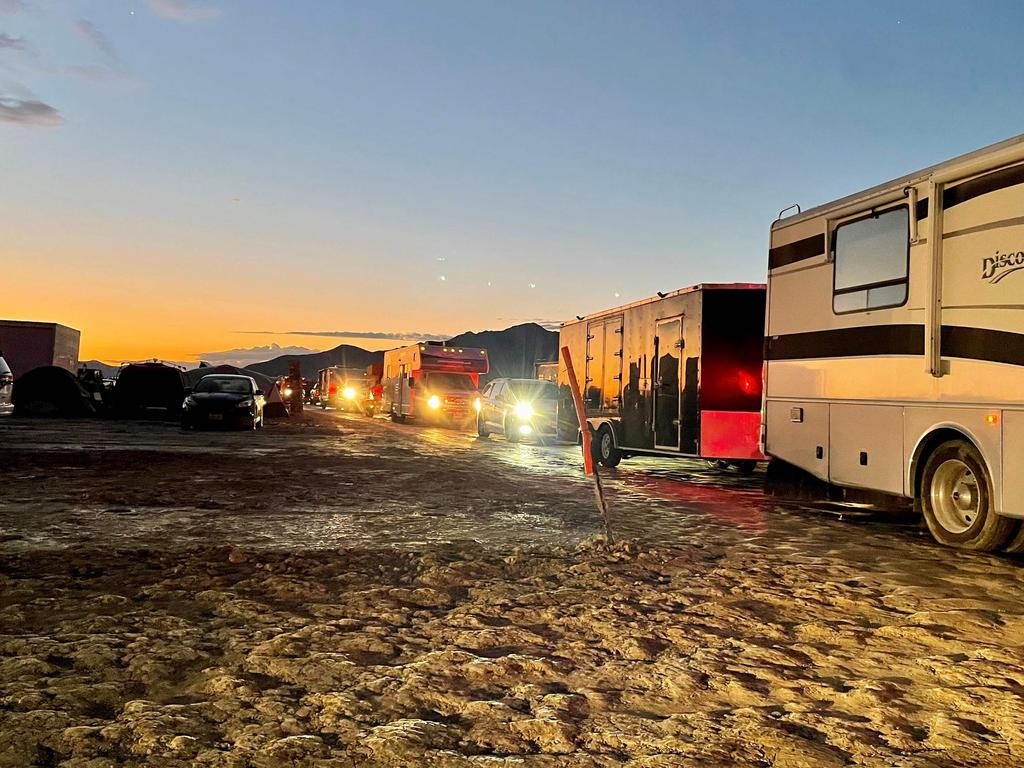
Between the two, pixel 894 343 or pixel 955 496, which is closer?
pixel 955 496

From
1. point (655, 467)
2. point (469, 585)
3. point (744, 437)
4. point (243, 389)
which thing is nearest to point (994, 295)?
point (469, 585)

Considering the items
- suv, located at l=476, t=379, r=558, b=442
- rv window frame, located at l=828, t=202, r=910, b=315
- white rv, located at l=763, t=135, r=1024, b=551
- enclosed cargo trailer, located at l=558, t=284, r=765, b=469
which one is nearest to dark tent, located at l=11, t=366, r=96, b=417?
suv, located at l=476, t=379, r=558, b=442

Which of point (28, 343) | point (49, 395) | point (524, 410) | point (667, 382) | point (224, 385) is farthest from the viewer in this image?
point (28, 343)

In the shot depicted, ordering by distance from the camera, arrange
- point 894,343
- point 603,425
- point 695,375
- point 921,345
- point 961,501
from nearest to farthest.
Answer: point 961,501, point 921,345, point 894,343, point 695,375, point 603,425

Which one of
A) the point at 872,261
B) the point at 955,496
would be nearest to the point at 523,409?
the point at 872,261

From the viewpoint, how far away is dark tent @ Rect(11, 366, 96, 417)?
103ft

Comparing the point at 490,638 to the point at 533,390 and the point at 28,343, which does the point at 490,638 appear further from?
the point at 28,343

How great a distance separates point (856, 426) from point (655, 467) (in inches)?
318

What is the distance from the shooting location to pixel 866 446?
30.1 ft

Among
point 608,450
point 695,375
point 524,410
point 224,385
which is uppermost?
point 695,375

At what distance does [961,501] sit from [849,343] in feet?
6.96

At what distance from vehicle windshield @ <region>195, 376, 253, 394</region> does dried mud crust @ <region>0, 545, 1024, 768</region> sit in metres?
19.3

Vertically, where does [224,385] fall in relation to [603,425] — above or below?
above

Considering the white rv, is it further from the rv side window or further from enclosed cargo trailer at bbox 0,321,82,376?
enclosed cargo trailer at bbox 0,321,82,376
